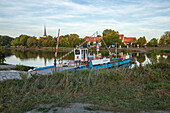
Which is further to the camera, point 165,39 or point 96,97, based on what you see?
point 165,39

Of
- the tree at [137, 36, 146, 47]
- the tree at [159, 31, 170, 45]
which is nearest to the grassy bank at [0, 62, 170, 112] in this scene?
the tree at [159, 31, 170, 45]

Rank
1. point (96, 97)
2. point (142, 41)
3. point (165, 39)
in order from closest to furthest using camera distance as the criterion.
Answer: point (96, 97) → point (165, 39) → point (142, 41)

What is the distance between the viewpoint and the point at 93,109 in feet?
16.5

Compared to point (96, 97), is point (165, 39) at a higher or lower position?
higher

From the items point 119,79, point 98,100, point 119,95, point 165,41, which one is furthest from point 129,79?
point 165,41

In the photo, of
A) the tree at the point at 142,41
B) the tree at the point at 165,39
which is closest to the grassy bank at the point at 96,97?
the tree at the point at 165,39

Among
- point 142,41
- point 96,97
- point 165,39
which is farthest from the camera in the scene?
point 142,41

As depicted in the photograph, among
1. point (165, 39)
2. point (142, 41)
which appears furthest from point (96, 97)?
point (142, 41)

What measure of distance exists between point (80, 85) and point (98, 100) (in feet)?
7.46

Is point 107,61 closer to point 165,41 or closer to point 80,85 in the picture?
point 80,85

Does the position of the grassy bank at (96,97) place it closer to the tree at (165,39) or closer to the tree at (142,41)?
the tree at (165,39)

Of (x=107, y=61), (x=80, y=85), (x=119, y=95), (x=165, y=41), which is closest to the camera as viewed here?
(x=119, y=95)

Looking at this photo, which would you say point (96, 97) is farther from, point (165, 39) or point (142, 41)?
point (142, 41)

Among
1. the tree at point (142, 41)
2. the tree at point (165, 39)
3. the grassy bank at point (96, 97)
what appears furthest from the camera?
the tree at point (142, 41)
